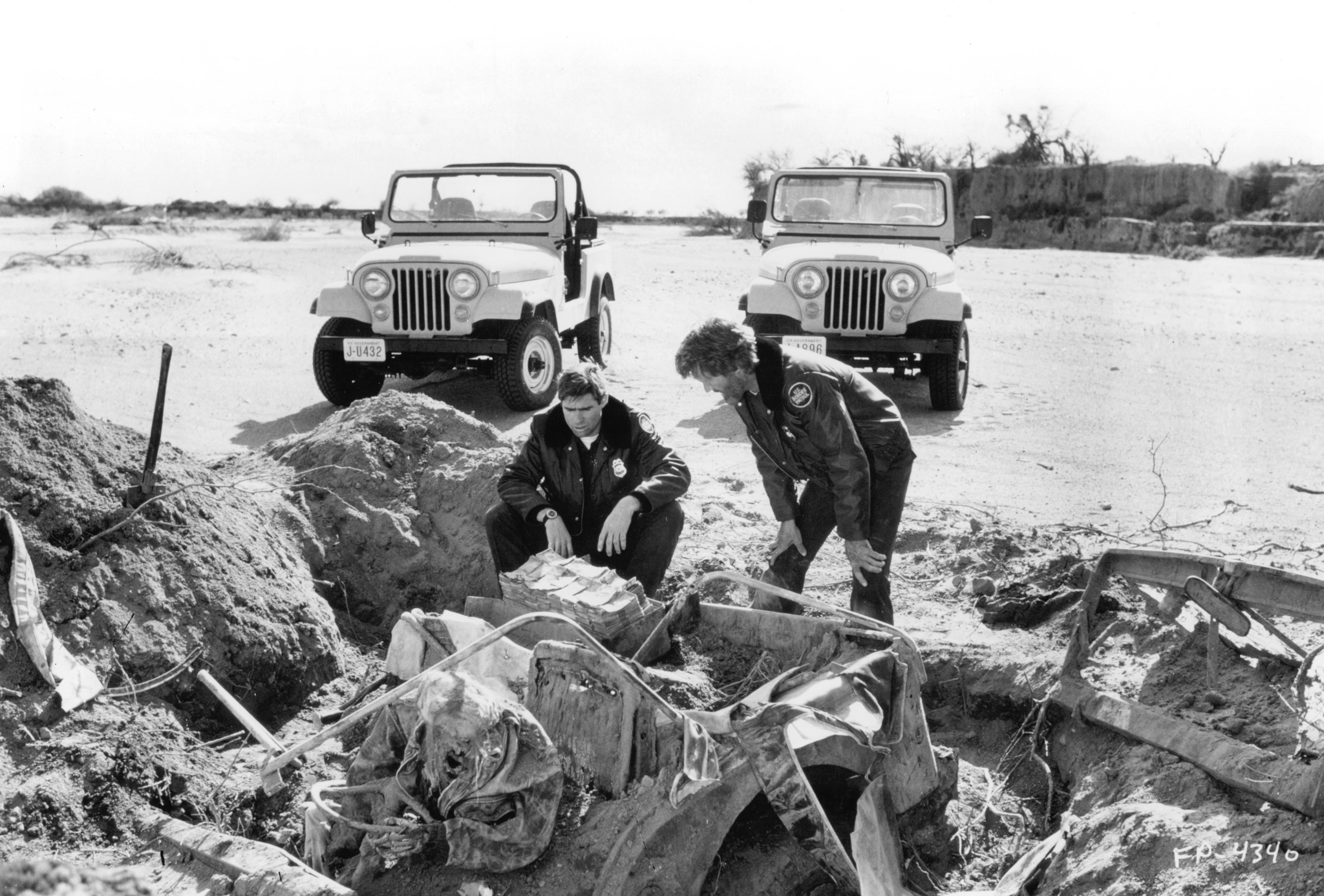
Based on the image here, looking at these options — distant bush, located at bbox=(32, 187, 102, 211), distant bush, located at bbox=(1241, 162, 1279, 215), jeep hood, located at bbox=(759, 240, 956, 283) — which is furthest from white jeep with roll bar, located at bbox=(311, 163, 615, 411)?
distant bush, located at bbox=(32, 187, 102, 211)

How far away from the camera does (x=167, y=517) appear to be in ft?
15.5

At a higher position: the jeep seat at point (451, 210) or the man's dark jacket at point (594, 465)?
the jeep seat at point (451, 210)

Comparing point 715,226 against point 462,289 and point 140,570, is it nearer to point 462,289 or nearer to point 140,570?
point 462,289

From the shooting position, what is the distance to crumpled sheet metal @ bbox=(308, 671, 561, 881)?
2.95 meters

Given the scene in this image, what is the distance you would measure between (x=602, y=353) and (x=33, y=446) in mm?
Answer: 7820

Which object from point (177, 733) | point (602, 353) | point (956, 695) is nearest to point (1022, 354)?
point (602, 353)

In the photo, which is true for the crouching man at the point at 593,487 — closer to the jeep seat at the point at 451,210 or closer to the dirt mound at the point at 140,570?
the dirt mound at the point at 140,570

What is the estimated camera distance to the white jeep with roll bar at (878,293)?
9.64 meters

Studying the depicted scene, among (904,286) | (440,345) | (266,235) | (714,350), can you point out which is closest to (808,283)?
(904,286)

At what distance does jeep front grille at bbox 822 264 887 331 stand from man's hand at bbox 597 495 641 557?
554 centimetres

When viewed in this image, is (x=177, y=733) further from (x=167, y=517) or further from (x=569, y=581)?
(x=569, y=581)

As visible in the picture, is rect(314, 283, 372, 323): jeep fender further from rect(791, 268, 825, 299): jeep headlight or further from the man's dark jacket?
the man's dark jacket

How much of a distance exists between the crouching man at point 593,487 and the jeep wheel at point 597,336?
681 centimetres

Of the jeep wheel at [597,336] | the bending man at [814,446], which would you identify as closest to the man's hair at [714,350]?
the bending man at [814,446]
